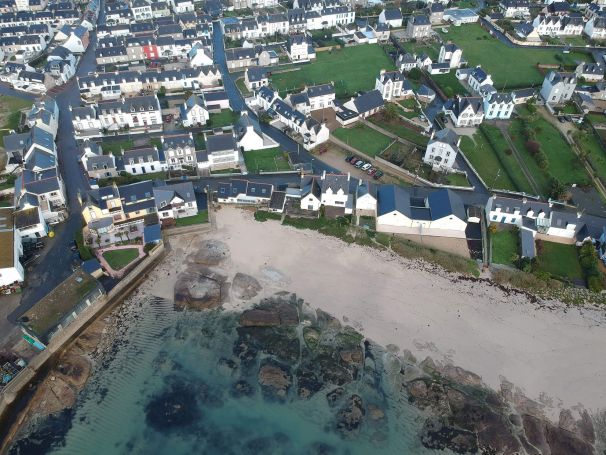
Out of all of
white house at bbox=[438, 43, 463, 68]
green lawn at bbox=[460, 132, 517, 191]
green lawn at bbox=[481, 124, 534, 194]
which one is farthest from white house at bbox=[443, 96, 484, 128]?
white house at bbox=[438, 43, 463, 68]

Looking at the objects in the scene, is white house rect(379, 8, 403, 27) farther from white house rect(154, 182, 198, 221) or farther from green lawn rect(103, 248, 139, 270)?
green lawn rect(103, 248, 139, 270)

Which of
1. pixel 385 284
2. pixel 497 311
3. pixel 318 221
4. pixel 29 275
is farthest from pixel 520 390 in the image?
pixel 29 275

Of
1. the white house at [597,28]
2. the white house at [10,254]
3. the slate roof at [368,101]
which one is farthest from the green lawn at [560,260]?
the white house at [597,28]

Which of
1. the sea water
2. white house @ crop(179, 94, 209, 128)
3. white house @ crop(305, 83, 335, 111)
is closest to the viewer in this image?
the sea water

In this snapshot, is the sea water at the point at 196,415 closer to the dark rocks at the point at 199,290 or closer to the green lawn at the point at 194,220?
the dark rocks at the point at 199,290

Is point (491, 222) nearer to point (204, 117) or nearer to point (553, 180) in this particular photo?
point (553, 180)

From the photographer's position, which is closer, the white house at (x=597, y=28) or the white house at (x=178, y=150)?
the white house at (x=178, y=150)
